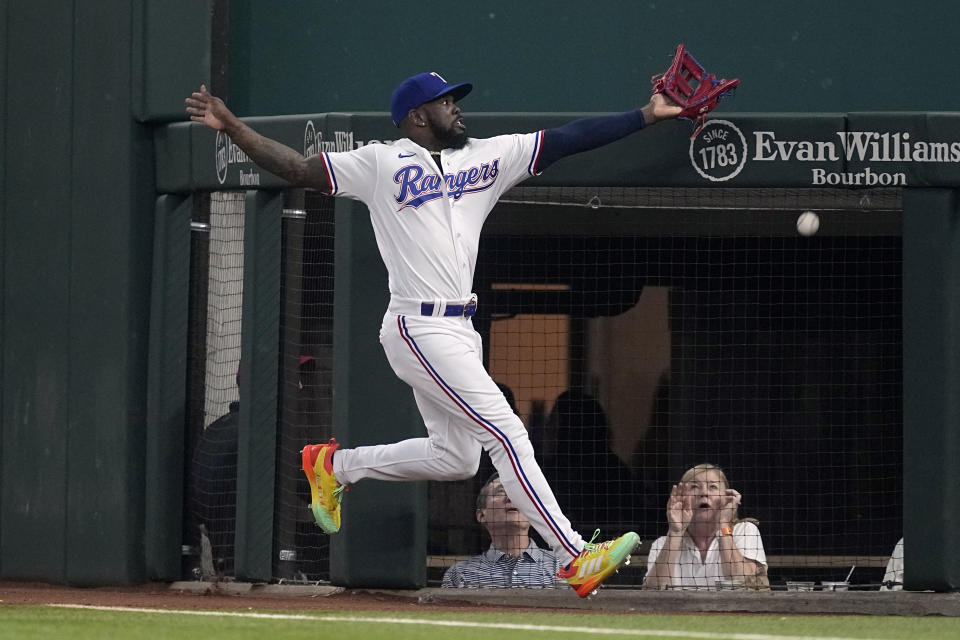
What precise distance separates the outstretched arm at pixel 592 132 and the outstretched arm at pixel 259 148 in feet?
3.00

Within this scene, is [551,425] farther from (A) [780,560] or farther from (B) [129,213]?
(B) [129,213]

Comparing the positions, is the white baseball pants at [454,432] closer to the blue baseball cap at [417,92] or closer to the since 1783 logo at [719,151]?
the blue baseball cap at [417,92]

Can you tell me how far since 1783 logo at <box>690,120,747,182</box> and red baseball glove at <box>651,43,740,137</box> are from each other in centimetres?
18

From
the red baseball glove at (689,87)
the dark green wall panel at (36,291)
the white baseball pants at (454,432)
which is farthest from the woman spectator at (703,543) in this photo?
the dark green wall panel at (36,291)

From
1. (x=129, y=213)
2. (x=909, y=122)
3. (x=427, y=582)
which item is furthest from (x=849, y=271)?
(x=129, y=213)

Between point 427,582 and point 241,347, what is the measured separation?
1386 mm

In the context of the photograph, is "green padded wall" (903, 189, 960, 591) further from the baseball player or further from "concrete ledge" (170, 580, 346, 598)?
"concrete ledge" (170, 580, 346, 598)

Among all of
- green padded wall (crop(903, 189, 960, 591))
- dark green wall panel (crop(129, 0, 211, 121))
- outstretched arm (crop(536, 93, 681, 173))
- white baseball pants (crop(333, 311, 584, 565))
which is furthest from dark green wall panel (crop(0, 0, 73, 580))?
green padded wall (crop(903, 189, 960, 591))

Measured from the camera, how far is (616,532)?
324 inches

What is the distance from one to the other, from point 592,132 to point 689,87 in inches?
19.7

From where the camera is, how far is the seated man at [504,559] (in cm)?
637

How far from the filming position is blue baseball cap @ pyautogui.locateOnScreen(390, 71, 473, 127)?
19.1 ft

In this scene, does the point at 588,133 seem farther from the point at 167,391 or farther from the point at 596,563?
the point at 167,391

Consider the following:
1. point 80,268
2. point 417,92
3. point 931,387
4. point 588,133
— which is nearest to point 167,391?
point 80,268
